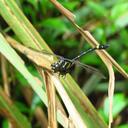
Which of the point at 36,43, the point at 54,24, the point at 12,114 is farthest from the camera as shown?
the point at 54,24

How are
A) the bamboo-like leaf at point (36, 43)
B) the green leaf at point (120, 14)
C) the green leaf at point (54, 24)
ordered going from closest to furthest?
the bamboo-like leaf at point (36, 43) → the green leaf at point (54, 24) → the green leaf at point (120, 14)

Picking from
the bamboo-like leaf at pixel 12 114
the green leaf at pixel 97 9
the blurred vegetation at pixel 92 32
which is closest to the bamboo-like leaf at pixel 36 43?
the bamboo-like leaf at pixel 12 114

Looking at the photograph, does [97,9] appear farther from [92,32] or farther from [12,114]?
[12,114]

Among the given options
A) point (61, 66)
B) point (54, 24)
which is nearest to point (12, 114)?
point (61, 66)

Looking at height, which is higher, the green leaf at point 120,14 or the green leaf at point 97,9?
the green leaf at point 97,9

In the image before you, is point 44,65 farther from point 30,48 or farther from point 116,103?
point 116,103

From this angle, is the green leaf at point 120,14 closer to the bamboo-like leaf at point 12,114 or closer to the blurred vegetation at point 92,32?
the blurred vegetation at point 92,32

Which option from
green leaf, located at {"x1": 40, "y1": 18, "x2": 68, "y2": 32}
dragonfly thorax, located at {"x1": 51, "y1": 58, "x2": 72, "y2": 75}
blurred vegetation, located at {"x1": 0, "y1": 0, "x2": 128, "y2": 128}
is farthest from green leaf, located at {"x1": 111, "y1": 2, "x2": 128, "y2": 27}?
dragonfly thorax, located at {"x1": 51, "y1": 58, "x2": 72, "y2": 75}

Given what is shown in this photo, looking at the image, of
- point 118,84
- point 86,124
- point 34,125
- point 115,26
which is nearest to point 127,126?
point 118,84
